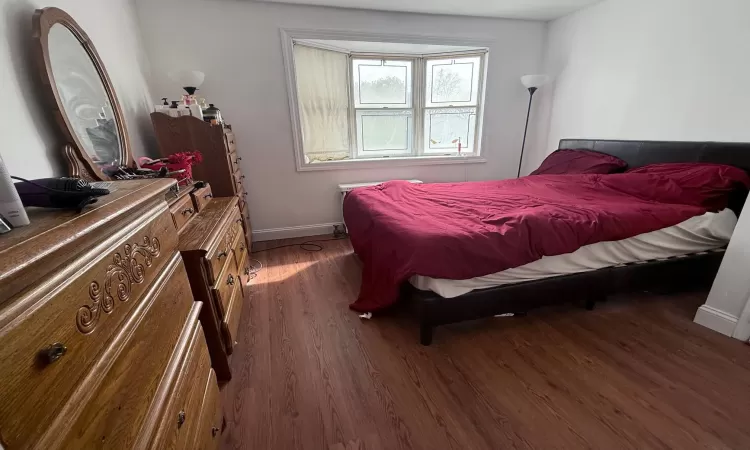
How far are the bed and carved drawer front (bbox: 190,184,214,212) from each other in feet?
3.53

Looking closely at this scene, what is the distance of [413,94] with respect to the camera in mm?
3723

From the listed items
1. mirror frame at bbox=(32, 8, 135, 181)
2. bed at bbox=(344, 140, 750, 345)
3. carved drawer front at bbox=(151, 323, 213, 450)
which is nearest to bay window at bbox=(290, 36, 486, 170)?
bed at bbox=(344, 140, 750, 345)

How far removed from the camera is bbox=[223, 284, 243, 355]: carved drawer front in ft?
4.97

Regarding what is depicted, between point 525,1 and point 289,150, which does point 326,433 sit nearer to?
point 289,150

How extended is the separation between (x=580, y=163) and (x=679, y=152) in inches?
27.3

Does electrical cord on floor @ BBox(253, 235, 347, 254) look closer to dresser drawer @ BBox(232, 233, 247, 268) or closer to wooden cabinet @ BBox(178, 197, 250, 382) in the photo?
dresser drawer @ BBox(232, 233, 247, 268)

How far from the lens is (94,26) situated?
5.99 ft

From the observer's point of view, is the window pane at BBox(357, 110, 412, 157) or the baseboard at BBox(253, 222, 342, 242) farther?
the window pane at BBox(357, 110, 412, 157)

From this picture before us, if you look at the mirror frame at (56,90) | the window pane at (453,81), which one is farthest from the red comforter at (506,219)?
the window pane at (453,81)

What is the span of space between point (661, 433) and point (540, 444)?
1.65 ft

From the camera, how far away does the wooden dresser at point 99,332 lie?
400 mm

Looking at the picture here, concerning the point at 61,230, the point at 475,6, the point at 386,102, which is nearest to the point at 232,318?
the point at 61,230

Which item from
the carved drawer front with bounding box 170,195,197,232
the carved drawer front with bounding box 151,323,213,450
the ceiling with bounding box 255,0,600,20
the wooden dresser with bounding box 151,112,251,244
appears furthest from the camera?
the ceiling with bounding box 255,0,600,20

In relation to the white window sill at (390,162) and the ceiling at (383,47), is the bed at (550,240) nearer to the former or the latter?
the white window sill at (390,162)
